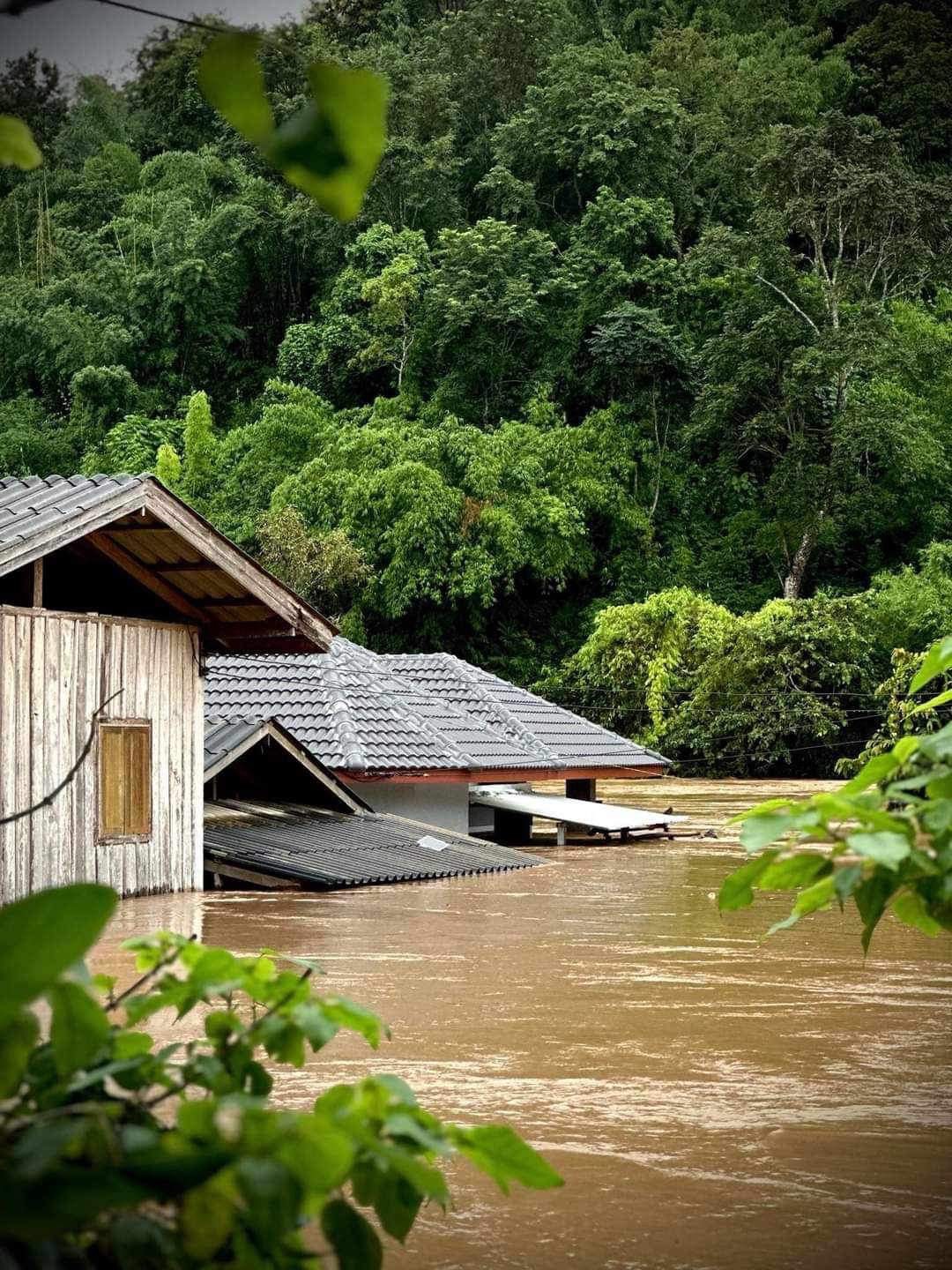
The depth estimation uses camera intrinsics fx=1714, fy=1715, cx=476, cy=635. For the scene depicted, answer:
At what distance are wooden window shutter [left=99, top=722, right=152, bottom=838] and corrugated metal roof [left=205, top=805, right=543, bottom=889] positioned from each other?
158 cm

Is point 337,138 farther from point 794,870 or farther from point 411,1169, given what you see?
point 794,870

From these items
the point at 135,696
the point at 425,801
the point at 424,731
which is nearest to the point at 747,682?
the point at 425,801

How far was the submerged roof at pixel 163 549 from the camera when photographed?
13.7 metres

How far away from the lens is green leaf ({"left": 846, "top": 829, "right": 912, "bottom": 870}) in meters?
2.37

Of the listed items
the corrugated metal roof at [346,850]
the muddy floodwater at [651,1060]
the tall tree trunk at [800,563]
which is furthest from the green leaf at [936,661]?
the tall tree trunk at [800,563]

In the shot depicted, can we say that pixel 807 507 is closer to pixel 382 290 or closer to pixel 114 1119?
pixel 382 290

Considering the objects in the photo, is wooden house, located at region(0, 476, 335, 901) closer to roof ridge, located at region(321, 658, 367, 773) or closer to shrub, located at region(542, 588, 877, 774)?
roof ridge, located at region(321, 658, 367, 773)

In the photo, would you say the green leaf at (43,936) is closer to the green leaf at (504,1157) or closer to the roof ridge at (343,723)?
the green leaf at (504,1157)

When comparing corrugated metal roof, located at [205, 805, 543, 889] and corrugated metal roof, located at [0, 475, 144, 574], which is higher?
corrugated metal roof, located at [0, 475, 144, 574]

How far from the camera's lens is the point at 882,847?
2.40m

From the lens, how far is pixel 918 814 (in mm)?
2650

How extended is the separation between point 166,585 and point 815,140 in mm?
37470

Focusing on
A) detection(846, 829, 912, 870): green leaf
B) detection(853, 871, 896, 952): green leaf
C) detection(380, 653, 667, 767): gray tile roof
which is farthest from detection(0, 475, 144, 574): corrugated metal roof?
detection(846, 829, 912, 870): green leaf

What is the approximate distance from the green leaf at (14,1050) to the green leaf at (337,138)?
959 millimetres
